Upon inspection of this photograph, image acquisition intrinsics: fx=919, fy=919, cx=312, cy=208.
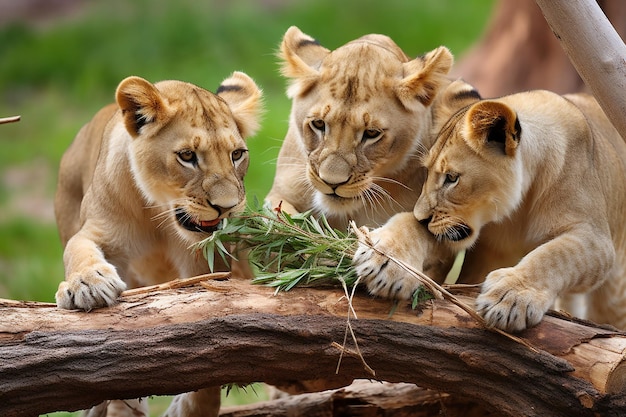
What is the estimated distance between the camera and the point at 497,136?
3.96 metres

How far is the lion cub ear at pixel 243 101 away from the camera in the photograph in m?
4.45

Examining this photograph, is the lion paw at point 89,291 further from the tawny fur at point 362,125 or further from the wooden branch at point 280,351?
the tawny fur at point 362,125


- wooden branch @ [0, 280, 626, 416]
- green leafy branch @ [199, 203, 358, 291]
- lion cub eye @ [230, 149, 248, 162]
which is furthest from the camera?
lion cub eye @ [230, 149, 248, 162]

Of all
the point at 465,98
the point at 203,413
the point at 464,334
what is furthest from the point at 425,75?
the point at 203,413

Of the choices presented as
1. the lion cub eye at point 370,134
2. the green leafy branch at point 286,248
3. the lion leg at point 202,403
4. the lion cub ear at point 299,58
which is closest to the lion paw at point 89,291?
the green leafy branch at point 286,248

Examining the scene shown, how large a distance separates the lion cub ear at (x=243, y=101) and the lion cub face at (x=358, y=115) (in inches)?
8.0

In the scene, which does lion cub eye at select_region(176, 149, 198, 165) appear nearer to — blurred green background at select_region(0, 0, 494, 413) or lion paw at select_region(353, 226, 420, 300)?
lion paw at select_region(353, 226, 420, 300)

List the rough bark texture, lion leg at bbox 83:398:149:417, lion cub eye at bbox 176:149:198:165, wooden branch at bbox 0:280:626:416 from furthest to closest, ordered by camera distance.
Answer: the rough bark texture < lion leg at bbox 83:398:149:417 < lion cub eye at bbox 176:149:198:165 < wooden branch at bbox 0:280:626:416

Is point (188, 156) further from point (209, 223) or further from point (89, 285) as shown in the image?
point (89, 285)

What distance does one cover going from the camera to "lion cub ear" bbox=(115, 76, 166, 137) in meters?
4.02

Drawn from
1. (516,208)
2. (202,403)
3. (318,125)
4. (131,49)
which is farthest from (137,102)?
(131,49)

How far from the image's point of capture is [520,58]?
9.67m

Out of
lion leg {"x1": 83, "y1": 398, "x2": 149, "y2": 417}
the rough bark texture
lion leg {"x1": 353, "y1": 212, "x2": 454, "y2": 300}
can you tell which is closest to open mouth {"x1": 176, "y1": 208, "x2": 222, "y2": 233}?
lion leg {"x1": 353, "y1": 212, "x2": 454, "y2": 300}

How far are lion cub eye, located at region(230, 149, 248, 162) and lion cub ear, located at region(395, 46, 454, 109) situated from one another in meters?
0.80
